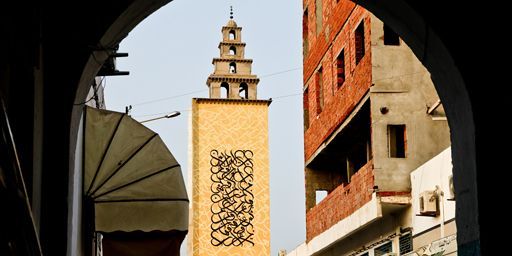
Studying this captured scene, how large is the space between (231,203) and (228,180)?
0.93 meters

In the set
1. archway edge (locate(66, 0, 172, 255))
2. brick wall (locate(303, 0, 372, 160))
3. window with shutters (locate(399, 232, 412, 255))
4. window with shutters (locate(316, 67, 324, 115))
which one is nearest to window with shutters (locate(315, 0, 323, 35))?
brick wall (locate(303, 0, 372, 160))

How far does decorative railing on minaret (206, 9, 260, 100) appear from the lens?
4178cm

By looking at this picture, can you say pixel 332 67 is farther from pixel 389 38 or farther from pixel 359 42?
pixel 389 38

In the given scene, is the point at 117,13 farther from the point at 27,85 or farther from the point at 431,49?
the point at 431,49

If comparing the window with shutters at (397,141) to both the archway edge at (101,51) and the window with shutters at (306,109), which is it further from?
the archway edge at (101,51)

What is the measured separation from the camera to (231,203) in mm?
39562

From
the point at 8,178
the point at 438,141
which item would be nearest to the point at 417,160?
the point at 438,141

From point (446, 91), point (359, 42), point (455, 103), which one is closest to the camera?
point (455, 103)

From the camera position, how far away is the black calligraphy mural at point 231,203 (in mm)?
39219

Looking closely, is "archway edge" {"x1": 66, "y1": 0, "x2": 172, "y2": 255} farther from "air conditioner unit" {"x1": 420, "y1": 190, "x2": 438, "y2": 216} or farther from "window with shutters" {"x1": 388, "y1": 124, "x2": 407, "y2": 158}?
"window with shutters" {"x1": 388, "y1": 124, "x2": 407, "y2": 158}

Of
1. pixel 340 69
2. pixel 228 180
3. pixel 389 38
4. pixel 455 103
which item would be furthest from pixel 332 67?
pixel 228 180

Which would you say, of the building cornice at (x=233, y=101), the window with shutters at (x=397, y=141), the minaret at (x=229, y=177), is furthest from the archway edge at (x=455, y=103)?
the building cornice at (x=233, y=101)

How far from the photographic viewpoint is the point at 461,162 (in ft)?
19.2

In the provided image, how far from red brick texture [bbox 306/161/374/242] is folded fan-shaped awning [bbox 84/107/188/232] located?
957 centimetres
